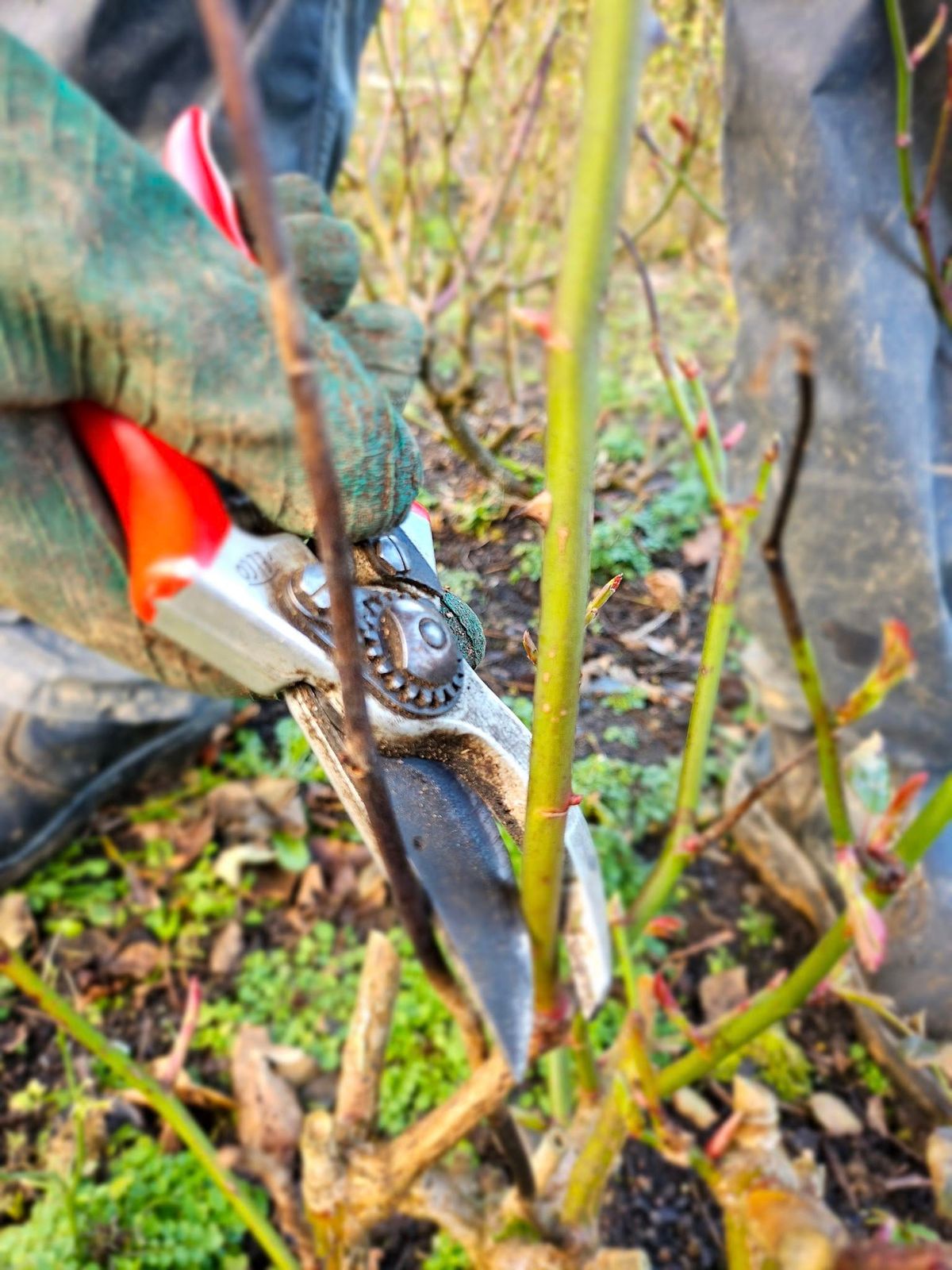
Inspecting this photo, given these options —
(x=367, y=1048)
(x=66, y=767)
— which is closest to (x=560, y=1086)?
(x=367, y=1048)

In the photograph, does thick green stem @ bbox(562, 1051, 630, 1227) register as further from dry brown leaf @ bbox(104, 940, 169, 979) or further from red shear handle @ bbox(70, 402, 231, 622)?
dry brown leaf @ bbox(104, 940, 169, 979)

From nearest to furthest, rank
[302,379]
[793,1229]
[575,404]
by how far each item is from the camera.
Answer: [302,379], [575,404], [793,1229]

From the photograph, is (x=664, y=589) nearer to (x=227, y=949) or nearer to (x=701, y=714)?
(x=701, y=714)

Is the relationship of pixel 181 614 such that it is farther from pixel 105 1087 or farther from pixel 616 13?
pixel 105 1087

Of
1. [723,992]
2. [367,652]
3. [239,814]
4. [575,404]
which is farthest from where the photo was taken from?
[239,814]

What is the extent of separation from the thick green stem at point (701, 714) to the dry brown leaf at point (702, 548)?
0.68 m

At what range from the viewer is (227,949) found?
1.82 metres

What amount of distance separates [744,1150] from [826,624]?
108cm

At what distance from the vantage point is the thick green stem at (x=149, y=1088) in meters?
1.10

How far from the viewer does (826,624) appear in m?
1.87

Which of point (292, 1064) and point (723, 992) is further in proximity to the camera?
point (723, 992)

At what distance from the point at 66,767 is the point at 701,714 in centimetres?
168

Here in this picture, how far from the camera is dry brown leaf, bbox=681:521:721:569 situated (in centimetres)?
176

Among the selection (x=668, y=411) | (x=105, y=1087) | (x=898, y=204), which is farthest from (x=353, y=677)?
(x=668, y=411)
